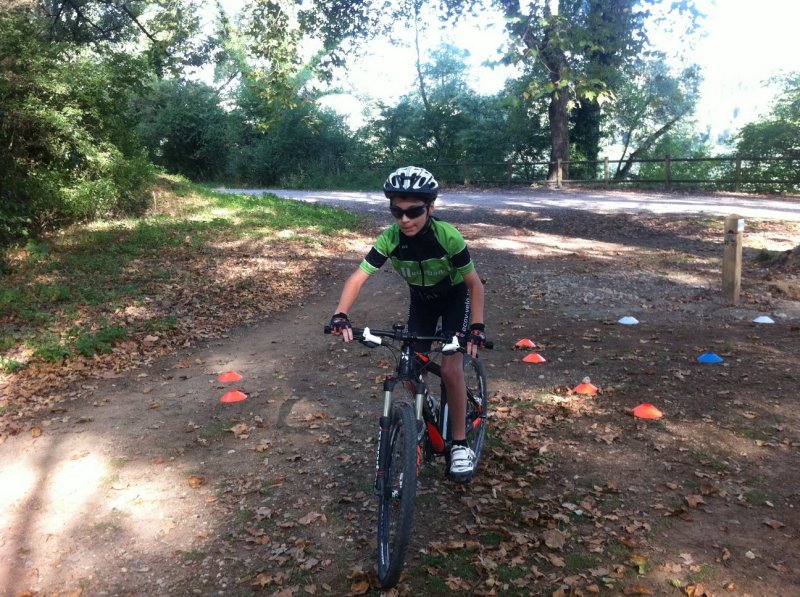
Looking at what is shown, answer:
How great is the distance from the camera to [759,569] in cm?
361

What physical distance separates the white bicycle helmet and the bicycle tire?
122 centimetres

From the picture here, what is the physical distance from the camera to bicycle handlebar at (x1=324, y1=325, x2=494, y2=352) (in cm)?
361

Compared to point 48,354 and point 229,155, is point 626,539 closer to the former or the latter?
point 48,354

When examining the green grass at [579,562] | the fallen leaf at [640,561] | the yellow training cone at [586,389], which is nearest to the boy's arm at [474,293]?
the green grass at [579,562]

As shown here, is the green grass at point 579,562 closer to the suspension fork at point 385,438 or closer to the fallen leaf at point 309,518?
the suspension fork at point 385,438

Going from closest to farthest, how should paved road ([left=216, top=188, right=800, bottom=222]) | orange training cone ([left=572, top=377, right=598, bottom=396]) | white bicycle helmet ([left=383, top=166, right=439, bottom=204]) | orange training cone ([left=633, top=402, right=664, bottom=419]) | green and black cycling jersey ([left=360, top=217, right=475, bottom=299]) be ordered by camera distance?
white bicycle helmet ([left=383, top=166, right=439, bottom=204]) < green and black cycling jersey ([left=360, top=217, right=475, bottom=299]) < orange training cone ([left=633, top=402, right=664, bottom=419]) < orange training cone ([left=572, top=377, right=598, bottom=396]) < paved road ([left=216, top=188, right=800, bottom=222])

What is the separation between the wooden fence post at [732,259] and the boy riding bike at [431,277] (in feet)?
21.0

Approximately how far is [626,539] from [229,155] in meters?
34.0

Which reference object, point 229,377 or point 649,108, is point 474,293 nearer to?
point 229,377

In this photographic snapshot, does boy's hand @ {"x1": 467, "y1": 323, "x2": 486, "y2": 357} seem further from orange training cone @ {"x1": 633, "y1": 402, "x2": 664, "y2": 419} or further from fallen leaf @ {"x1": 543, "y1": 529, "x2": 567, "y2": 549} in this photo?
orange training cone @ {"x1": 633, "y1": 402, "x2": 664, "y2": 419}

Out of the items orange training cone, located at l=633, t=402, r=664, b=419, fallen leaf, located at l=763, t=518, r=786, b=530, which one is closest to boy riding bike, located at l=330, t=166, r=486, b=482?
fallen leaf, located at l=763, t=518, r=786, b=530

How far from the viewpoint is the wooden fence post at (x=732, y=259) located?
9.26 meters

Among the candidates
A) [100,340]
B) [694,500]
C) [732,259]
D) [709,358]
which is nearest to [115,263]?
[100,340]

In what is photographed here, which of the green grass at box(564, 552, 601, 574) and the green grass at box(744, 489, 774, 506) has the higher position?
the green grass at box(744, 489, 774, 506)
